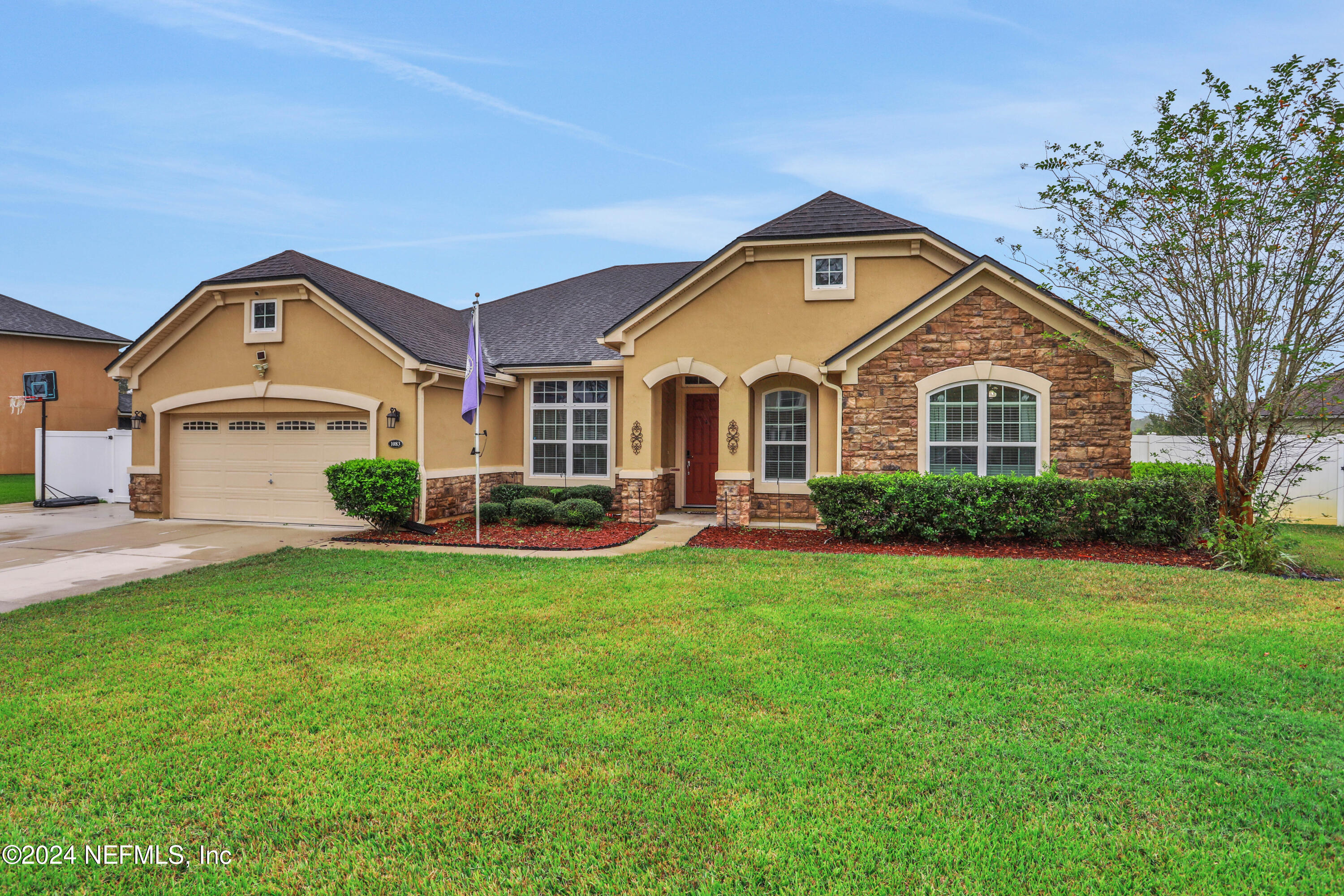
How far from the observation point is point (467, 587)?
751 cm

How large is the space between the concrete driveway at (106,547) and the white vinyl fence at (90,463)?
285cm

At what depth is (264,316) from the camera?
44.6ft

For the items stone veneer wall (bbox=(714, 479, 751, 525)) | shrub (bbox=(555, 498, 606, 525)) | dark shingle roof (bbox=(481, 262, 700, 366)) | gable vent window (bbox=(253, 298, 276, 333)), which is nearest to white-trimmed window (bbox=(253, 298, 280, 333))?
gable vent window (bbox=(253, 298, 276, 333))

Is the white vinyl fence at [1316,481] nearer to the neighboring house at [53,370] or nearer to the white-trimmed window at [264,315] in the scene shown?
the white-trimmed window at [264,315]

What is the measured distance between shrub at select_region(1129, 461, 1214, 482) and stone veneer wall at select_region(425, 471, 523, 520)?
11.6 metres

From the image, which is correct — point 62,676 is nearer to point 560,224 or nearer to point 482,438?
point 482,438

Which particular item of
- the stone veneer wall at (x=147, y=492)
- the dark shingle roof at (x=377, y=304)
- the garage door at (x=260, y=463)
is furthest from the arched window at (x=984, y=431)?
the stone veneer wall at (x=147, y=492)

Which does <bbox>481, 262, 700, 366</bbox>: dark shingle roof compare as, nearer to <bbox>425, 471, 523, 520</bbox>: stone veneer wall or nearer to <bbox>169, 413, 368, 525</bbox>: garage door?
<bbox>425, 471, 523, 520</bbox>: stone veneer wall

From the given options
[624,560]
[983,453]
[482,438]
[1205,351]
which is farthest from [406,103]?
[1205,351]

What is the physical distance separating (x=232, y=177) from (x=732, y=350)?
16.7 meters

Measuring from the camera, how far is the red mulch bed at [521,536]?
10.6 meters

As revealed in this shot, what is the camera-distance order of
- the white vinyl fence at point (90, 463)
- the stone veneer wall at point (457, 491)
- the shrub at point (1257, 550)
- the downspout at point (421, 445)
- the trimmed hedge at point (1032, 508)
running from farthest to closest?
the white vinyl fence at point (90, 463) < the stone veneer wall at point (457, 491) < the downspout at point (421, 445) < the trimmed hedge at point (1032, 508) < the shrub at point (1257, 550)

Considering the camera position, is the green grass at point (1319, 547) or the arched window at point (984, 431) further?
the arched window at point (984, 431)

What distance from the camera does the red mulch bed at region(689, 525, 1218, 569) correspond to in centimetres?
934
